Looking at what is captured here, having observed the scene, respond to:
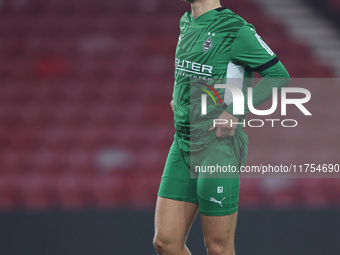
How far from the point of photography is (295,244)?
13.3 feet


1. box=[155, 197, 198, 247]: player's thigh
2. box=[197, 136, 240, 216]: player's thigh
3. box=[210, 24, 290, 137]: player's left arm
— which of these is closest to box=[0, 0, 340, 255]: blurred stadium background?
box=[155, 197, 198, 247]: player's thigh

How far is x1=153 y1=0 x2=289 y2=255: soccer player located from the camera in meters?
2.39

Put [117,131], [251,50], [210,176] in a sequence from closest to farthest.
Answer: [251,50] < [210,176] < [117,131]

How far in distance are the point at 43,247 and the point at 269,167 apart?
6.94 ft

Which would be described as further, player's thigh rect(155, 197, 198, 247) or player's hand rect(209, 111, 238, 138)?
player's thigh rect(155, 197, 198, 247)

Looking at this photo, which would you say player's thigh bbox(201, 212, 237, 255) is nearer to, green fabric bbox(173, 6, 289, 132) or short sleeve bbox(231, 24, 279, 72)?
green fabric bbox(173, 6, 289, 132)

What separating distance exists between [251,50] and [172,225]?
847mm

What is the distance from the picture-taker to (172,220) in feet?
8.41

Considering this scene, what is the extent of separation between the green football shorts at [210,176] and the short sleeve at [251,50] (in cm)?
34

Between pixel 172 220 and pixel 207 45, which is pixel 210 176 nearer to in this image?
pixel 172 220

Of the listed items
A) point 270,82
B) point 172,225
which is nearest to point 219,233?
point 172,225

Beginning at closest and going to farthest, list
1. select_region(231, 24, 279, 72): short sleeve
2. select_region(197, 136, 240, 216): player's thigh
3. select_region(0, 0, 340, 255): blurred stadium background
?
select_region(231, 24, 279, 72): short sleeve
select_region(197, 136, 240, 216): player's thigh
select_region(0, 0, 340, 255): blurred stadium background

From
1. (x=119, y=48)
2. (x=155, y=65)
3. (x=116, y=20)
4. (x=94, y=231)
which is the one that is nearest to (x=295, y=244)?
(x=94, y=231)

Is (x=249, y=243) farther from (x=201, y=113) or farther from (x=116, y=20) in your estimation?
(x=116, y=20)
